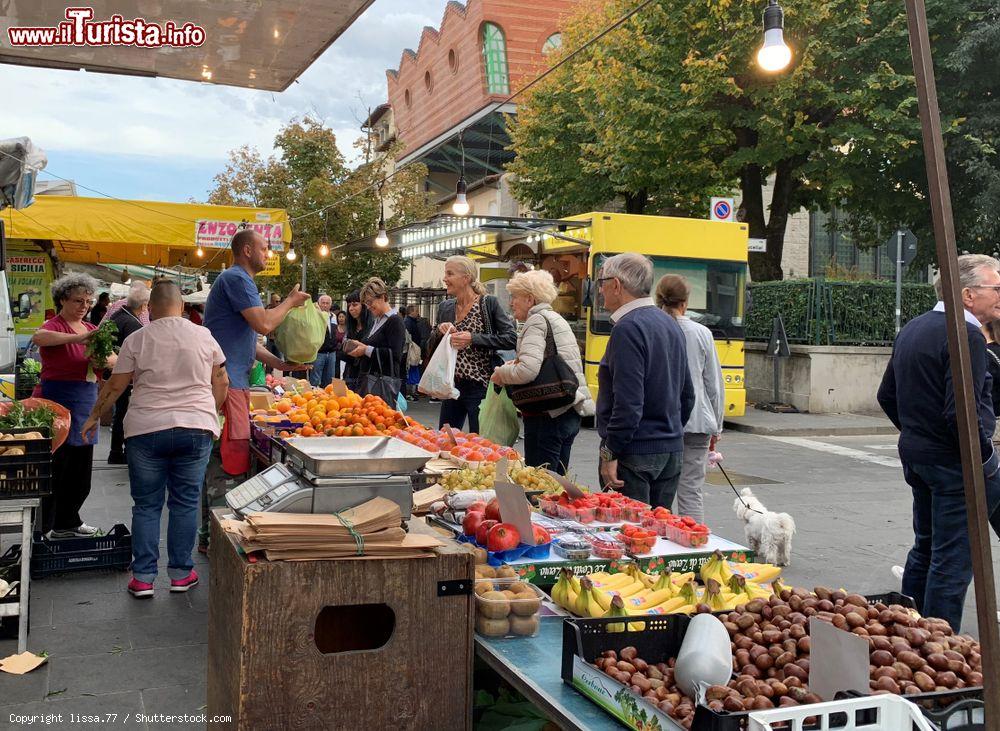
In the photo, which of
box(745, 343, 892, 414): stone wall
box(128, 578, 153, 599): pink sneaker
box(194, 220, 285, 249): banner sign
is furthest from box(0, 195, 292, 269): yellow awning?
box(745, 343, 892, 414): stone wall

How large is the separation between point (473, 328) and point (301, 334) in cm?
146

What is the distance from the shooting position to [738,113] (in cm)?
1941

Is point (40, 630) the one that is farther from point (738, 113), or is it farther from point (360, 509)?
point (738, 113)

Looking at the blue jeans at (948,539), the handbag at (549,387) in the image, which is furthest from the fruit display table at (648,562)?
the handbag at (549,387)

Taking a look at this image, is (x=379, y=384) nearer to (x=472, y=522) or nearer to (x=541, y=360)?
(x=541, y=360)

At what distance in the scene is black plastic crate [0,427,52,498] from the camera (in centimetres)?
458

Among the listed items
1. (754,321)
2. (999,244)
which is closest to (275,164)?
(754,321)

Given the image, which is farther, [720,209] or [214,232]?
[720,209]

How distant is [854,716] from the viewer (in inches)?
81.7

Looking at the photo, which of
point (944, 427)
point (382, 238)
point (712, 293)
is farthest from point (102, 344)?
point (382, 238)

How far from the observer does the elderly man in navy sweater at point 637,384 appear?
15.4ft

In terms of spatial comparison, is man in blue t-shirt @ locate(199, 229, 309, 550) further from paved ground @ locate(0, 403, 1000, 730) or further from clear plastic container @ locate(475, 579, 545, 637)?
clear plastic container @ locate(475, 579, 545, 637)

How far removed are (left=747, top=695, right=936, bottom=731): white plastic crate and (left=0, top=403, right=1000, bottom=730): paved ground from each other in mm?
2795

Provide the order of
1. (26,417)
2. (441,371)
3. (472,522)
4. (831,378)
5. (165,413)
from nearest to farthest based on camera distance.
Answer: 1. (472,522)
2. (26,417)
3. (165,413)
4. (441,371)
5. (831,378)
